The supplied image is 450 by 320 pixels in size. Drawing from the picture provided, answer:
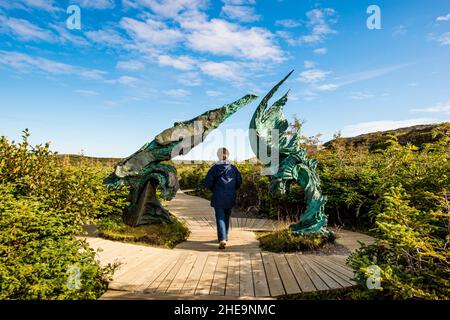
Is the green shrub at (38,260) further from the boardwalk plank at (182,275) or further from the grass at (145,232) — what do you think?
the grass at (145,232)

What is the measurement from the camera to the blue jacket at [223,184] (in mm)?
6469

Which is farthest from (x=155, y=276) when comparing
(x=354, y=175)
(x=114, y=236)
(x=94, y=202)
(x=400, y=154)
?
(x=354, y=175)

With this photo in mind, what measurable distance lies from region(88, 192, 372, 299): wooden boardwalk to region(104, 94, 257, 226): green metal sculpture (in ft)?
4.04

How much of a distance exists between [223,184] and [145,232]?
2.22m

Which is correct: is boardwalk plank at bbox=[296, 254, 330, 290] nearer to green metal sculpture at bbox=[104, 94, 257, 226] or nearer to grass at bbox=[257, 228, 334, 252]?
grass at bbox=[257, 228, 334, 252]

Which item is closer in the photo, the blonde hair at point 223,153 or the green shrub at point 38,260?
the green shrub at point 38,260

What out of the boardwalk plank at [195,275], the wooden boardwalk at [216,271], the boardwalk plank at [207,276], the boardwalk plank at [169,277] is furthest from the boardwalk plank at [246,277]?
the boardwalk plank at [169,277]

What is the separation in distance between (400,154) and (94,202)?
567 cm

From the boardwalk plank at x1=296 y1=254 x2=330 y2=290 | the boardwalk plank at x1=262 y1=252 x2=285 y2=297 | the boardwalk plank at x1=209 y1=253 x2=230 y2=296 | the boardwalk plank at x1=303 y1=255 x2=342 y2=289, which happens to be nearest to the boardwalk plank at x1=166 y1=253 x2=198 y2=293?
the boardwalk plank at x1=209 y1=253 x2=230 y2=296

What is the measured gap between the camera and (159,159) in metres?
7.27

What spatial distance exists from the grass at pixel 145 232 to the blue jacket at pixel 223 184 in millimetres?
1293

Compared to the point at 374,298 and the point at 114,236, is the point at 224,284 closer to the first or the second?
the point at 374,298

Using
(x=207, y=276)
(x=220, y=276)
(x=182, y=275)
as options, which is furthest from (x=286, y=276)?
(x=182, y=275)

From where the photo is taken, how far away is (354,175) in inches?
351
